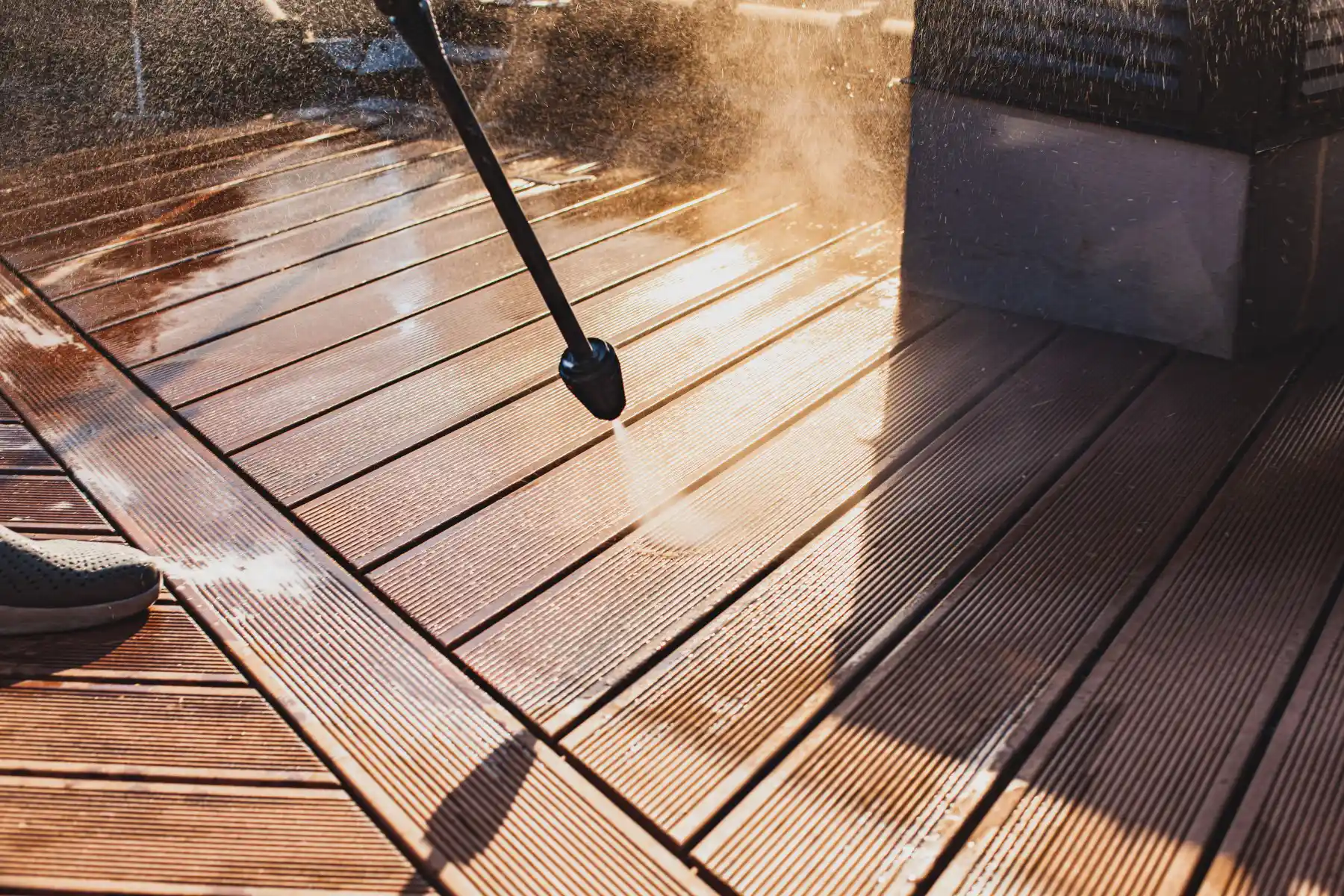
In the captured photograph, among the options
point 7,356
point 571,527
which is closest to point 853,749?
point 571,527

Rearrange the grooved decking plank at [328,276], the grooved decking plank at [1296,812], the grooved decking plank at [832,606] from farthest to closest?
the grooved decking plank at [328,276] → the grooved decking plank at [832,606] → the grooved decking plank at [1296,812]

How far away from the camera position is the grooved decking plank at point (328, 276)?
6.64 ft

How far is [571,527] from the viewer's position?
1.44 metres

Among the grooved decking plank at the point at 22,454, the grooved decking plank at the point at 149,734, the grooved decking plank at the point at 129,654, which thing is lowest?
the grooved decking plank at the point at 149,734

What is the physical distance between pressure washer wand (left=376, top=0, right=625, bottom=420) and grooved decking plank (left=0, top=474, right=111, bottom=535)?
699mm

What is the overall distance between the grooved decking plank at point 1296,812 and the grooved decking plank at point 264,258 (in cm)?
172

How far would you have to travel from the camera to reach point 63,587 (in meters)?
1.26

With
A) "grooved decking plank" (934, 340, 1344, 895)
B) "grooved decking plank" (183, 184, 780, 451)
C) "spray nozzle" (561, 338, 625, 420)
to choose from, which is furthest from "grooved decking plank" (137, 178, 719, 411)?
"grooved decking plank" (934, 340, 1344, 895)

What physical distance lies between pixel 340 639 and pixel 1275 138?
1.37 m

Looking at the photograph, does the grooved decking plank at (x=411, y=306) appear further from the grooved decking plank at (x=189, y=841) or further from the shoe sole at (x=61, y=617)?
the grooved decking plank at (x=189, y=841)

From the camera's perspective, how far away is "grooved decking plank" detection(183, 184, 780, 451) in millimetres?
1765

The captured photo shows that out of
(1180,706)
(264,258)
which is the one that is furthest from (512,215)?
(264,258)

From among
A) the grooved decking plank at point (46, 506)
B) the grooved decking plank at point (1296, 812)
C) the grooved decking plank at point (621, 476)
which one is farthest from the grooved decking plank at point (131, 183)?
the grooved decking plank at point (1296, 812)

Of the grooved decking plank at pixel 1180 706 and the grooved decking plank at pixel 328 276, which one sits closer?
the grooved decking plank at pixel 1180 706
